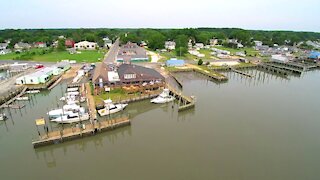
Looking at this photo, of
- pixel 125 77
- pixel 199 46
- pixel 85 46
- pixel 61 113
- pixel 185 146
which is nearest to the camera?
pixel 185 146

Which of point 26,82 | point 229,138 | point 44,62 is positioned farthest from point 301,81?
point 44,62

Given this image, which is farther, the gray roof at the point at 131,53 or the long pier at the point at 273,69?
the gray roof at the point at 131,53

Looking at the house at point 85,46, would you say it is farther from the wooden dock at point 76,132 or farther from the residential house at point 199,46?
the wooden dock at point 76,132

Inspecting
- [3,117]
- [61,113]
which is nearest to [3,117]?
[3,117]

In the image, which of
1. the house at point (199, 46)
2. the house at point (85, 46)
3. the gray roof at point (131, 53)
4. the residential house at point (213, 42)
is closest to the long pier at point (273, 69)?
the gray roof at point (131, 53)

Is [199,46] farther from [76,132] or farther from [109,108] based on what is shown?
[76,132]

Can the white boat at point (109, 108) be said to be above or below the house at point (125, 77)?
below

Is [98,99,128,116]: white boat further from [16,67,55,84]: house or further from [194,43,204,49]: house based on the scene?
[194,43,204,49]: house
